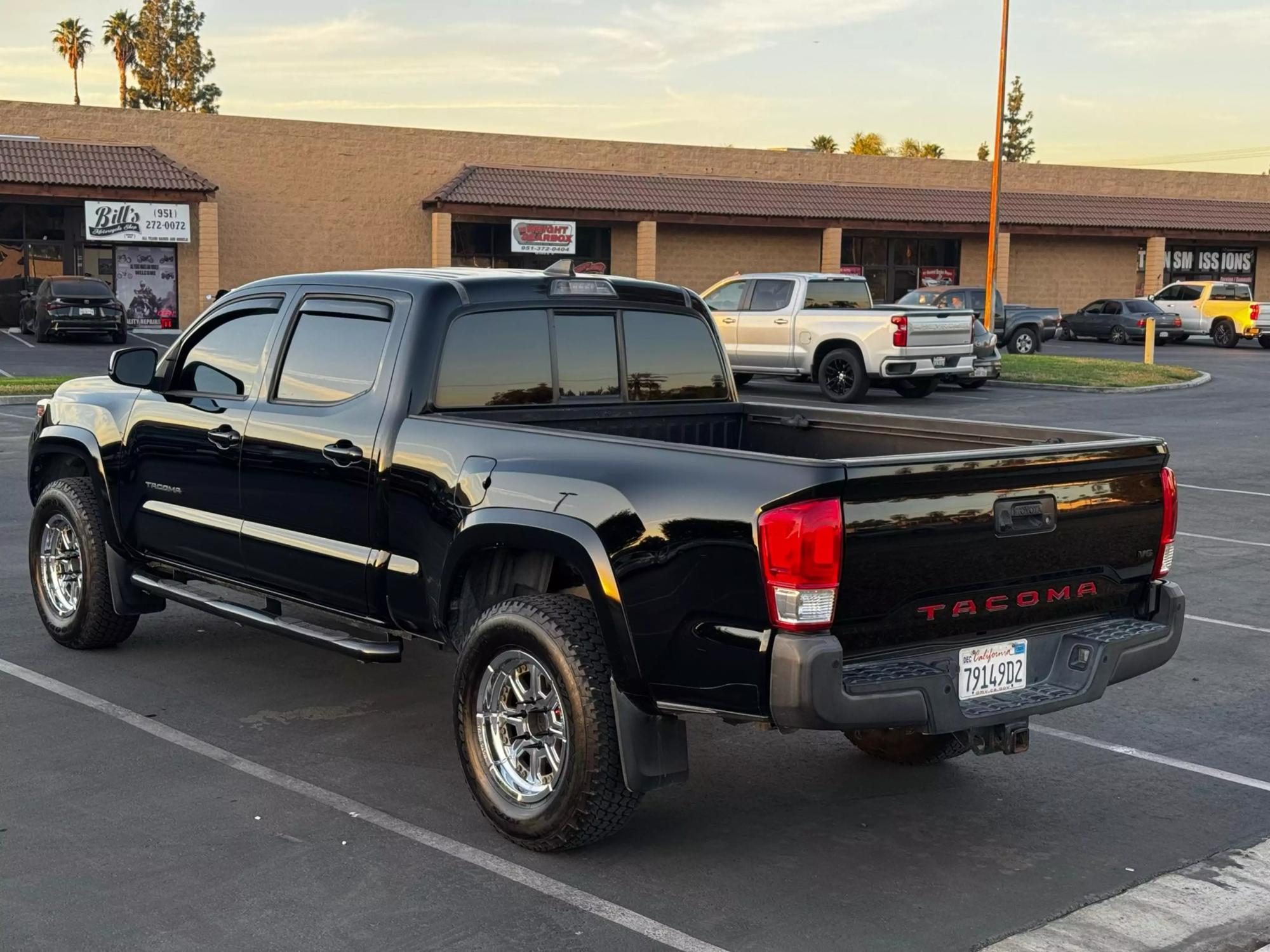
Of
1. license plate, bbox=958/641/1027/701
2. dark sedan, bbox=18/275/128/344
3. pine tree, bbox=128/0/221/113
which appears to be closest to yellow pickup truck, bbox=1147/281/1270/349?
dark sedan, bbox=18/275/128/344

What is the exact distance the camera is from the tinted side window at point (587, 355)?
6.32 meters

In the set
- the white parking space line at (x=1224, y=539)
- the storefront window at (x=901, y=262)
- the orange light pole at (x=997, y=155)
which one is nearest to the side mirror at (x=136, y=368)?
the white parking space line at (x=1224, y=539)

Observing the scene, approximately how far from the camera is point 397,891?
4.63 metres

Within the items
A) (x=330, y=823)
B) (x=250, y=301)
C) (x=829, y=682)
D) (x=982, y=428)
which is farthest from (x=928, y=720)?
(x=250, y=301)

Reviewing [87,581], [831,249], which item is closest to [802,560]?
[87,581]

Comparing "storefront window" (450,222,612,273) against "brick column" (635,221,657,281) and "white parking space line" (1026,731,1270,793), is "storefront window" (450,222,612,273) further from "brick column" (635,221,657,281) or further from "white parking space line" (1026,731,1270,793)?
"white parking space line" (1026,731,1270,793)

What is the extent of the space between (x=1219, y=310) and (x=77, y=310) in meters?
31.3

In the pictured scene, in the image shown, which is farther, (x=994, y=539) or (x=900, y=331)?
(x=900, y=331)

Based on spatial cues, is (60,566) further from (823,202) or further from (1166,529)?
(823,202)

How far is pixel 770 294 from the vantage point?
989 inches

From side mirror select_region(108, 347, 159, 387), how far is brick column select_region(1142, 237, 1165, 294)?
4920 centimetres

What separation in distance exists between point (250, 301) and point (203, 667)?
6.23 feet

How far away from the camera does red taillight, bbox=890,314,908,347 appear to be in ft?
76.1

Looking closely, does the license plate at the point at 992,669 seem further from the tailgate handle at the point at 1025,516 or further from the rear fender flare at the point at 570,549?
the rear fender flare at the point at 570,549
